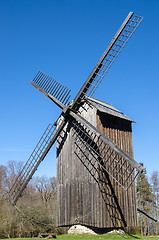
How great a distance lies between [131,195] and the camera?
16.0 metres

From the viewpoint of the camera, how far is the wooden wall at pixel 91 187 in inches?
567

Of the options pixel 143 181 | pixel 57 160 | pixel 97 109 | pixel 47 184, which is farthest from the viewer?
pixel 47 184

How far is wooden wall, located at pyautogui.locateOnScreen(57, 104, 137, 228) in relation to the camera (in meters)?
14.4

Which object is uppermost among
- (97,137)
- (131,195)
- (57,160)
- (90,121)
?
(90,121)

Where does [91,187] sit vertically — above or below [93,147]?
below

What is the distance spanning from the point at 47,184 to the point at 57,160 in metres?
32.0

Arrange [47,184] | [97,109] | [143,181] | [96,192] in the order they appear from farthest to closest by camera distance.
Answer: [47,184], [143,181], [97,109], [96,192]

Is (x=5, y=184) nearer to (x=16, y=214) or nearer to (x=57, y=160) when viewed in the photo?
(x=16, y=214)

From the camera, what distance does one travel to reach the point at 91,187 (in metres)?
14.8

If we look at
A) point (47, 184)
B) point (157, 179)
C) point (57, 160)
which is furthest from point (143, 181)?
point (57, 160)

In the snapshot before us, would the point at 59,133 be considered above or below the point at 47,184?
above

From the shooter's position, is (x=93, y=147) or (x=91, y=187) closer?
(x=91, y=187)

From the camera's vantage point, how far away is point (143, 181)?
36719 mm

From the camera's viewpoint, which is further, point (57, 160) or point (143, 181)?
point (143, 181)
